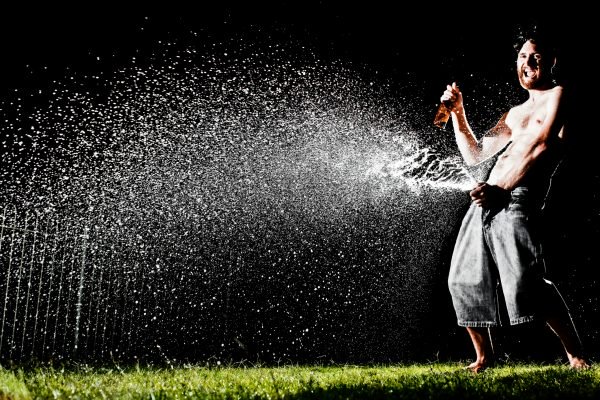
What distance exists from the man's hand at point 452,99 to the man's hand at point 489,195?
0.99 meters

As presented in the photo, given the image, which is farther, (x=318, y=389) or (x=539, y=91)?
(x=539, y=91)

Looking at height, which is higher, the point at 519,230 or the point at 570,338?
the point at 519,230

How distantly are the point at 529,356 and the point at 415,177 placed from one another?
9.80ft

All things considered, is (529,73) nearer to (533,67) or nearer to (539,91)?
(533,67)

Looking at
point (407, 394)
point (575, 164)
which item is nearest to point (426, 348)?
point (575, 164)

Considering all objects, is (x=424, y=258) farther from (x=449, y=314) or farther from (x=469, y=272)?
(x=469, y=272)

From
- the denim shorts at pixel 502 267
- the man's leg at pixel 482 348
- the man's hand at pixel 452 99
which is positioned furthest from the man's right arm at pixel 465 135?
the man's leg at pixel 482 348

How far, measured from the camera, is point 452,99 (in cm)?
446

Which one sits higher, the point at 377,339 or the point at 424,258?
the point at 424,258

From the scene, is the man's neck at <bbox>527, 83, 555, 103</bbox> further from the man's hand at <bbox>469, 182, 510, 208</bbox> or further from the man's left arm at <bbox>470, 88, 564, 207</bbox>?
the man's hand at <bbox>469, 182, 510, 208</bbox>

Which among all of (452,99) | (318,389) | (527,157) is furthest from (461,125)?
(318,389)

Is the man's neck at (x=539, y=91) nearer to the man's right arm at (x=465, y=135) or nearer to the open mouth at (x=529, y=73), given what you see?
the open mouth at (x=529, y=73)

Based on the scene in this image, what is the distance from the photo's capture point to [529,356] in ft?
23.2

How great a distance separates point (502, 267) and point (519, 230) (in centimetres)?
30
